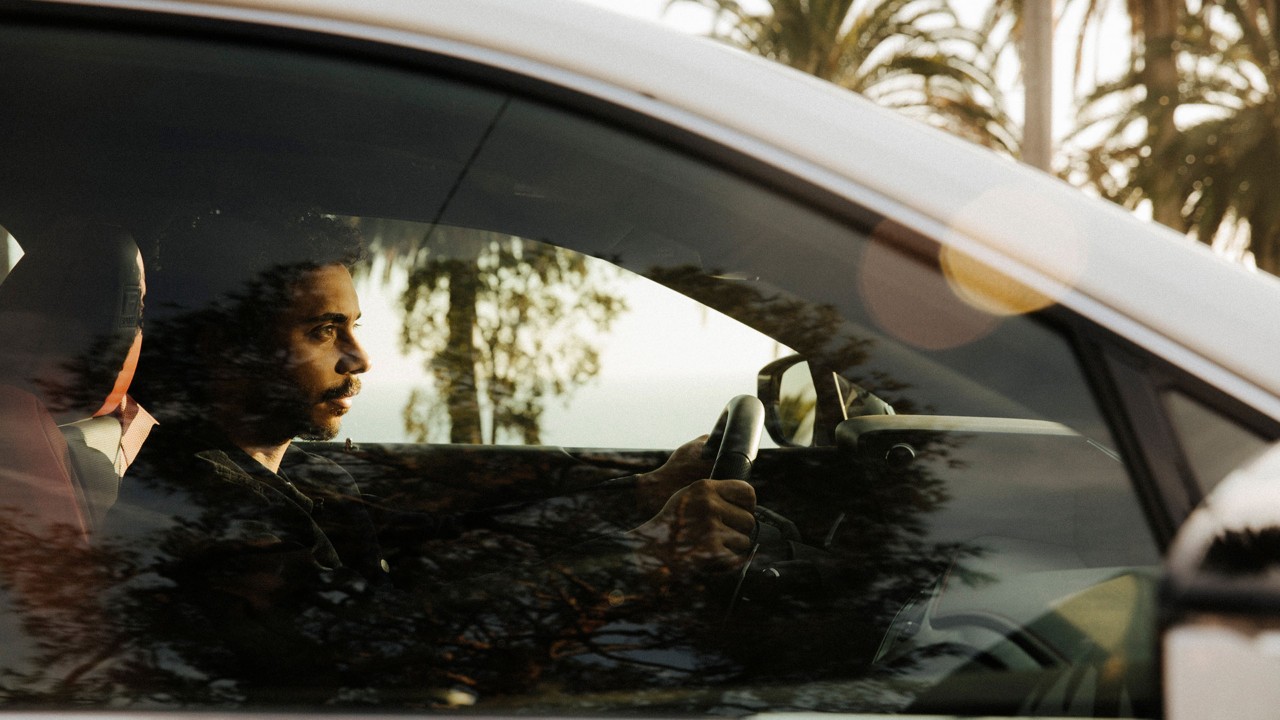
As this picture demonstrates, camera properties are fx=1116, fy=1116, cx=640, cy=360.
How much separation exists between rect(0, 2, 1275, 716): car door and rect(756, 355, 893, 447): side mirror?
0.02 metres

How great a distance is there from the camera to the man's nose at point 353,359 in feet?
4.55

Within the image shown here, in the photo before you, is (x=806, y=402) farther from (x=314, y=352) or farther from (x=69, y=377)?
(x=69, y=377)

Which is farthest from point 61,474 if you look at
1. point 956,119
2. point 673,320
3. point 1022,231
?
point 956,119

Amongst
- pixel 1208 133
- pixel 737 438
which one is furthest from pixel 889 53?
pixel 737 438

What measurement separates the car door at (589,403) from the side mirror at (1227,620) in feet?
0.16

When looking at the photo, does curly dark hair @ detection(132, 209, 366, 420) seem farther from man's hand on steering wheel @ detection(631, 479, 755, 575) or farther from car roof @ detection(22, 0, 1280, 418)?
man's hand on steering wheel @ detection(631, 479, 755, 575)

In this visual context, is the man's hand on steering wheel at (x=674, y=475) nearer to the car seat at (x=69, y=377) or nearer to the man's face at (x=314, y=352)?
the man's face at (x=314, y=352)

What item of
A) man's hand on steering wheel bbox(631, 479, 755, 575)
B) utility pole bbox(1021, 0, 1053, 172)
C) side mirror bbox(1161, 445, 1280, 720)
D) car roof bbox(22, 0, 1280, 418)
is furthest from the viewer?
utility pole bbox(1021, 0, 1053, 172)

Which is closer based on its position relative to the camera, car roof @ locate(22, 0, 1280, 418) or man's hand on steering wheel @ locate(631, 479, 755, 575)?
car roof @ locate(22, 0, 1280, 418)

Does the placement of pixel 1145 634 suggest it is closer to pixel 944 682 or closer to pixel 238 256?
pixel 944 682

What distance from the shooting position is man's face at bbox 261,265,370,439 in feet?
4.36

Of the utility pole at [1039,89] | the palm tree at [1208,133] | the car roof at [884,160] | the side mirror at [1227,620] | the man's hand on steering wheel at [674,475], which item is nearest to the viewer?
the side mirror at [1227,620]

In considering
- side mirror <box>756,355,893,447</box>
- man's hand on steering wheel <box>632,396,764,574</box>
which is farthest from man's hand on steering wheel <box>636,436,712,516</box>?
side mirror <box>756,355,893,447</box>

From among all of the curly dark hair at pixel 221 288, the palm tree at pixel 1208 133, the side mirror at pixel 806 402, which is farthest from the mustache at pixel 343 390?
the palm tree at pixel 1208 133
